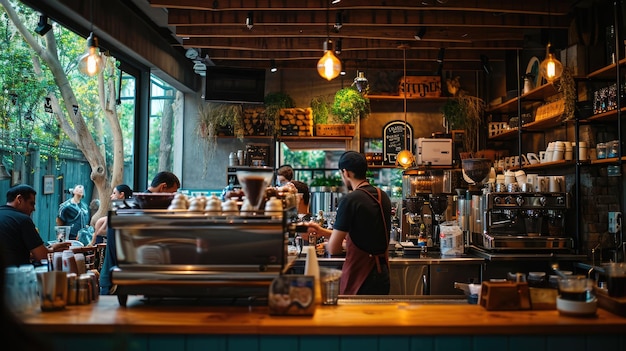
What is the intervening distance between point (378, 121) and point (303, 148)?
137 centimetres

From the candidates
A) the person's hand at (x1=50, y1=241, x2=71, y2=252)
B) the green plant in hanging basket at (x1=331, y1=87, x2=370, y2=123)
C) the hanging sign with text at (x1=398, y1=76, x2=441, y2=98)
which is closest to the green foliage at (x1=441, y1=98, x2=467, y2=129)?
the hanging sign with text at (x1=398, y1=76, x2=441, y2=98)

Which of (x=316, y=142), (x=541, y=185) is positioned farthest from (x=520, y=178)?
(x=316, y=142)

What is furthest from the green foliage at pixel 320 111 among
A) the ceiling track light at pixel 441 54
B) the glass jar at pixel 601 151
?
the glass jar at pixel 601 151

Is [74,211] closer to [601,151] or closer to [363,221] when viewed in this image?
[363,221]

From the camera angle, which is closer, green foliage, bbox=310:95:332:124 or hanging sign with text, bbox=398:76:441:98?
hanging sign with text, bbox=398:76:441:98

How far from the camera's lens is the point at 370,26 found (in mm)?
6457

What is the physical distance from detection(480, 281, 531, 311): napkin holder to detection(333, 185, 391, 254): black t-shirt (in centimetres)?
117

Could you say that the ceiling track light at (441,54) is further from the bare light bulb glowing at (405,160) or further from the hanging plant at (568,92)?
the hanging plant at (568,92)

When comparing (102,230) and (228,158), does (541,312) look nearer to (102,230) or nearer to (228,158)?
(102,230)

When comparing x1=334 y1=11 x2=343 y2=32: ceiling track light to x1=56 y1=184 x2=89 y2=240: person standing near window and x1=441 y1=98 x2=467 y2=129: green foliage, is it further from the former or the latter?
x1=441 y1=98 x2=467 y2=129: green foliage

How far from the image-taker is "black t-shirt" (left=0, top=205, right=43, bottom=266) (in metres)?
4.16

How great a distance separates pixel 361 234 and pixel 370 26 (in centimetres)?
343

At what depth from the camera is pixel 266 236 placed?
2617 millimetres

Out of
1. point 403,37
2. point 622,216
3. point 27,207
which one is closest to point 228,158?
point 403,37
